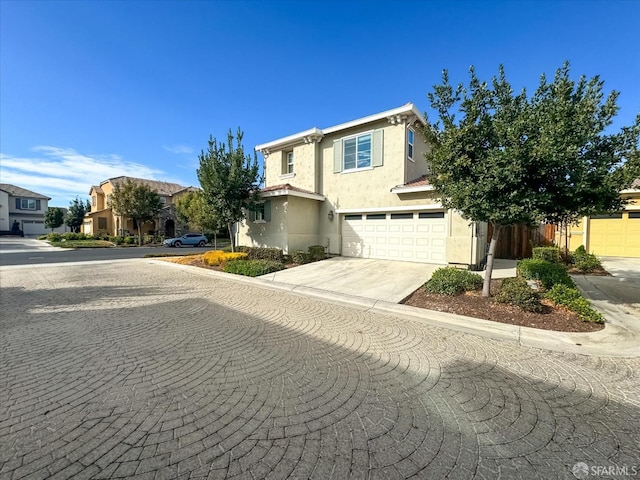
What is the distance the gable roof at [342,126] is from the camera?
12.2m

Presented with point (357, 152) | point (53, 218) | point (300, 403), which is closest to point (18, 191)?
point (53, 218)

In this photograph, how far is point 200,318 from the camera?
5.54 meters

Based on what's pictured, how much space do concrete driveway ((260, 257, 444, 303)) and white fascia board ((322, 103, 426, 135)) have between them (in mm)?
5980

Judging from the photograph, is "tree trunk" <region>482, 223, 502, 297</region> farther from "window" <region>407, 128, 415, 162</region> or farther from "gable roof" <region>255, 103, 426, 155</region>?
"window" <region>407, 128, 415, 162</region>

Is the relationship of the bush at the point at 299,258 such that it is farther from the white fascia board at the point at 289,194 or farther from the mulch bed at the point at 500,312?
the mulch bed at the point at 500,312

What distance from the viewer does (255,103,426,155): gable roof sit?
40.0 feet

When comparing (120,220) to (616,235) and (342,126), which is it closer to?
(342,126)

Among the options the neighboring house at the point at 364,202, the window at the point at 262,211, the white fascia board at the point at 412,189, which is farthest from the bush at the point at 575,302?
the window at the point at 262,211

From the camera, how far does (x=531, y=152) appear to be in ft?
16.5

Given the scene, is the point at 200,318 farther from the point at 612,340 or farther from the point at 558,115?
the point at 558,115

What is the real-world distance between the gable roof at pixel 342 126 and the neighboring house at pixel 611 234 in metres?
9.76

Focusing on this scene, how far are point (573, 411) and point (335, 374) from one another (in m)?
2.42

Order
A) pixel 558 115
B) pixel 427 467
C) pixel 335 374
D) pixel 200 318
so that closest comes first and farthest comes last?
pixel 427 467, pixel 335 374, pixel 558 115, pixel 200 318

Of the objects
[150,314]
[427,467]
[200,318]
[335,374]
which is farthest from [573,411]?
[150,314]
